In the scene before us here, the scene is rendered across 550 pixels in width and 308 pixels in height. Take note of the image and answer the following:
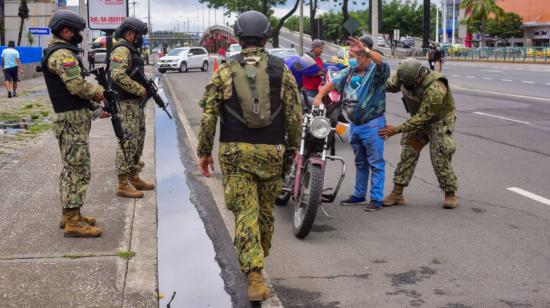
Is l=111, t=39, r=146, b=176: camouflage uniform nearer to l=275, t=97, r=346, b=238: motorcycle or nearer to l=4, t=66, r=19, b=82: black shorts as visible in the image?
l=275, t=97, r=346, b=238: motorcycle

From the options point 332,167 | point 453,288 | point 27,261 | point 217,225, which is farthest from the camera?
point 332,167

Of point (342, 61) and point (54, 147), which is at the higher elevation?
point (342, 61)

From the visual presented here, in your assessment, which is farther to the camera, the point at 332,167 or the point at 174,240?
the point at 332,167

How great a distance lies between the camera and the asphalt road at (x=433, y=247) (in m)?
4.84

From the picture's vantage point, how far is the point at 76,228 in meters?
6.00

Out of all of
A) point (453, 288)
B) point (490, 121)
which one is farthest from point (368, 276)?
point (490, 121)

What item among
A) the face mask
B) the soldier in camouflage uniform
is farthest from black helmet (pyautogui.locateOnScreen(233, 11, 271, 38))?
the soldier in camouflage uniform

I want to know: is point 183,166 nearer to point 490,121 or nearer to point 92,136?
point 92,136

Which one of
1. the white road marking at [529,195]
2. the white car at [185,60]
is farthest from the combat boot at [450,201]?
the white car at [185,60]

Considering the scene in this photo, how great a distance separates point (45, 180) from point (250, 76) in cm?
497

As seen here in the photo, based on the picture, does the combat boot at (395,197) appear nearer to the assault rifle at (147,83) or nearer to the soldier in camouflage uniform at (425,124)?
the soldier in camouflage uniform at (425,124)

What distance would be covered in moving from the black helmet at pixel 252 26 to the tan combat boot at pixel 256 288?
148 cm

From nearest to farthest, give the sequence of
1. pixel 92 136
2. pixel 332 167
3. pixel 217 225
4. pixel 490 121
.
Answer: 1. pixel 217 225
2. pixel 332 167
3. pixel 92 136
4. pixel 490 121

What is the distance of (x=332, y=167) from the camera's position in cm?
986
